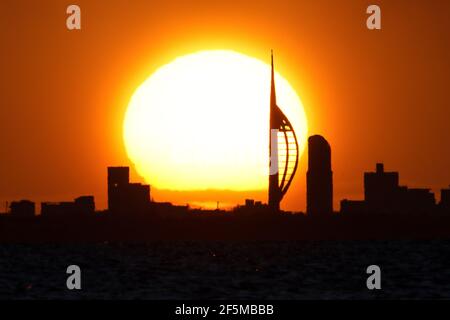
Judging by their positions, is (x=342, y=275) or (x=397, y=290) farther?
(x=342, y=275)

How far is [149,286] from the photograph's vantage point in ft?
330

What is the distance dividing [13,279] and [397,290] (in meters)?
44.1

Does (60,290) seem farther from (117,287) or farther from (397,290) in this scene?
(397,290)

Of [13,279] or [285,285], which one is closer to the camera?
[285,285]

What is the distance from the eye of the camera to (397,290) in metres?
95.2

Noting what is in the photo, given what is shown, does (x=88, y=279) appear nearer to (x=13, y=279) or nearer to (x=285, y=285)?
(x=13, y=279)
